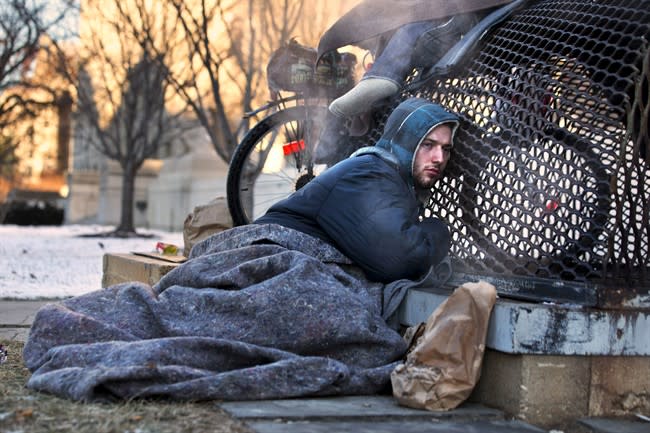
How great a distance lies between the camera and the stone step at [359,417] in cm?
299

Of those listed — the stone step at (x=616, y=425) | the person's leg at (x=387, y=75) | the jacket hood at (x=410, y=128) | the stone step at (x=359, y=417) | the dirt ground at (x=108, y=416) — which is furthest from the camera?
the person's leg at (x=387, y=75)

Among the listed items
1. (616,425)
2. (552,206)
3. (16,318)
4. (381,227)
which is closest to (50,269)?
(16,318)

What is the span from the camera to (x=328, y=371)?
3451 millimetres

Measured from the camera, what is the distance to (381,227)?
393cm

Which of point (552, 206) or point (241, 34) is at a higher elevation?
point (241, 34)

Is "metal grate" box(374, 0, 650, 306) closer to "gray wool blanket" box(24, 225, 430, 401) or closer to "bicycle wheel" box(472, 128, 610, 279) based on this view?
"bicycle wheel" box(472, 128, 610, 279)

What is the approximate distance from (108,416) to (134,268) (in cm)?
362

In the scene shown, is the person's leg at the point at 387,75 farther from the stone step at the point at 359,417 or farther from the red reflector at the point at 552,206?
the stone step at the point at 359,417

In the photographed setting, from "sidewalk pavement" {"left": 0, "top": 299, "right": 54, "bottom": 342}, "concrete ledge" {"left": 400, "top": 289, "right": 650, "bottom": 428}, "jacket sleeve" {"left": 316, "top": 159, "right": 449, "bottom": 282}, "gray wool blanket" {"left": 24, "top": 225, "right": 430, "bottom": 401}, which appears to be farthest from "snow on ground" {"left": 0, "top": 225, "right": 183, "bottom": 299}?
"concrete ledge" {"left": 400, "top": 289, "right": 650, "bottom": 428}

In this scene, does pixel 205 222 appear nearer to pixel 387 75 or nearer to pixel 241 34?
pixel 387 75

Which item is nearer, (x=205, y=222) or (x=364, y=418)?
(x=364, y=418)

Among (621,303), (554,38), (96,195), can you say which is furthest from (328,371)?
(96,195)

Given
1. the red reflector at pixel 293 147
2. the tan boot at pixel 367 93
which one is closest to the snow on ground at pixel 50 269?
the red reflector at pixel 293 147

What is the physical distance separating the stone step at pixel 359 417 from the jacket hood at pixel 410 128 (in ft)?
4.12
